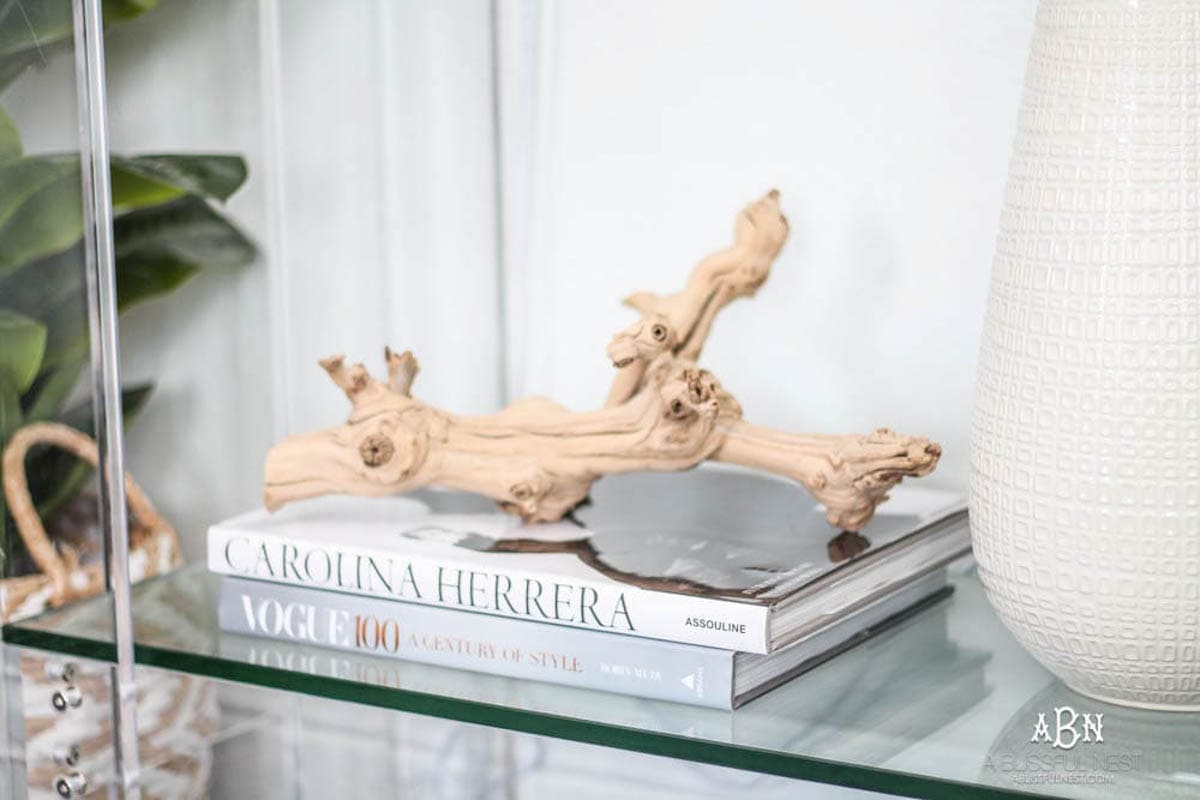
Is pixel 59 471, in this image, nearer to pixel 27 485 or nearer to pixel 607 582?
pixel 27 485

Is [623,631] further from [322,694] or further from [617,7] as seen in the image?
[617,7]

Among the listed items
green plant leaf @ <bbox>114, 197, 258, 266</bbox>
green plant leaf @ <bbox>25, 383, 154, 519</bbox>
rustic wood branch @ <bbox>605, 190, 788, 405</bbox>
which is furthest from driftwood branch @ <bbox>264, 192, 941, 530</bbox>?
green plant leaf @ <bbox>114, 197, 258, 266</bbox>

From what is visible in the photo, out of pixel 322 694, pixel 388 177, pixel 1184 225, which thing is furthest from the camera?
pixel 388 177

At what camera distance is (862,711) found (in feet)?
1.69

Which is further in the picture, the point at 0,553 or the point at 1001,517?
the point at 0,553

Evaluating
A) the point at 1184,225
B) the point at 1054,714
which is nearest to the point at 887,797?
the point at 1054,714

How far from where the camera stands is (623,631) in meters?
0.53

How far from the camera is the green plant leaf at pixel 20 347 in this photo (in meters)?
0.65

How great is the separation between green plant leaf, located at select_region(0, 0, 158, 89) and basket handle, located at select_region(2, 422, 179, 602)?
15 cm

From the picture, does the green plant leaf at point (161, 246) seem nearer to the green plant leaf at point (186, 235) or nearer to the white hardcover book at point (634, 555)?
the green plant leaf at point (186, 235)

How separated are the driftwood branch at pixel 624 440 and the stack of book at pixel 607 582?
2cm

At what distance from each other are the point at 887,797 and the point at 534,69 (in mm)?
402

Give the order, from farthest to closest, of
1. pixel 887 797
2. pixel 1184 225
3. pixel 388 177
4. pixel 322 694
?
pixel 388 177 < pixel 887 797 < pixel 322 694 < pixel 1184 225

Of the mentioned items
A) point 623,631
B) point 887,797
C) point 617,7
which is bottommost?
point 887,797
